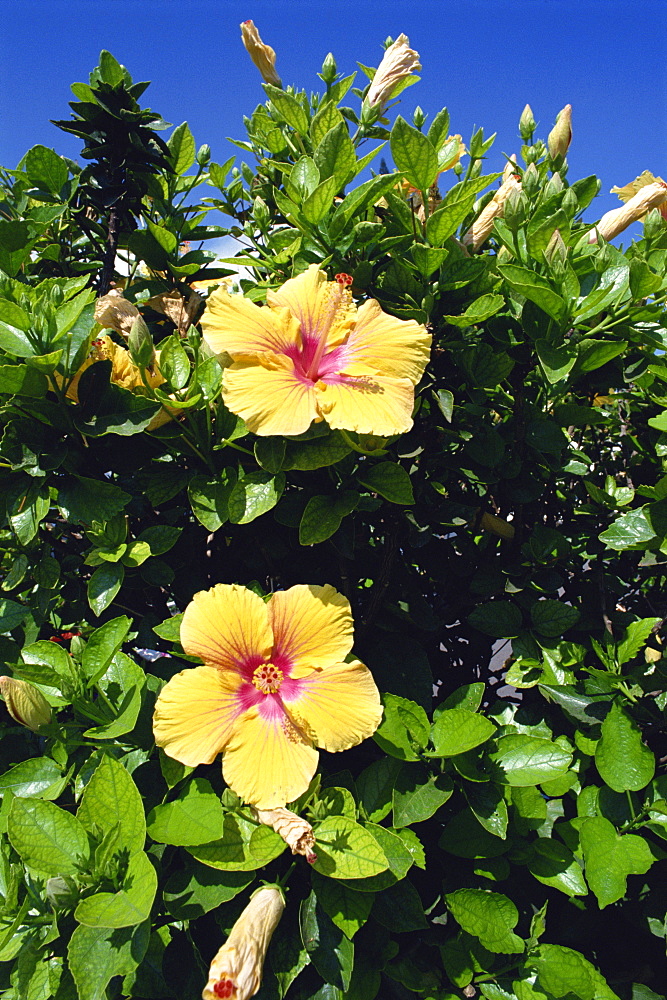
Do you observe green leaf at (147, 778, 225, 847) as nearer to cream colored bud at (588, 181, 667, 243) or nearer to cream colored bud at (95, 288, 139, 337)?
cream colored bud at (95, 288, 139, 337)

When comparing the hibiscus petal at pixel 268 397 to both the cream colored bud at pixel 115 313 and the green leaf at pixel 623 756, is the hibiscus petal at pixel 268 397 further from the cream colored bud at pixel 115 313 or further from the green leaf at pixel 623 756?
the green leaf at pixel 623 756

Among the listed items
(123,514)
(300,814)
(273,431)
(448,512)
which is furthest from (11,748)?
(448,512)

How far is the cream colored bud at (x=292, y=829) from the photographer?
1.08 m

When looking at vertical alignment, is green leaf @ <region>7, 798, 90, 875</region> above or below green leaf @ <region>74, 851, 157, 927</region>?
above

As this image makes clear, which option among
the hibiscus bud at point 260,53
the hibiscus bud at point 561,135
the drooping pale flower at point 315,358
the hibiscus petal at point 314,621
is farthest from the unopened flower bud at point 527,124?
the hibiscus petal at point 314,621

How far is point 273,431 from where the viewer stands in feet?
3.70

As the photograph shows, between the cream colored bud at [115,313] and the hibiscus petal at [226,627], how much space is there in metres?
0.68

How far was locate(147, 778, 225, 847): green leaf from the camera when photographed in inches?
44.8

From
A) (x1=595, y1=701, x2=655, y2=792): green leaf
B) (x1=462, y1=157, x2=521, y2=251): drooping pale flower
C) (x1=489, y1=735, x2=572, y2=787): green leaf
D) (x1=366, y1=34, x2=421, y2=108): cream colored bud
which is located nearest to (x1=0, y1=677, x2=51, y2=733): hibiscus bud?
(x1=489, y1=735, x2=572, y2=787): green leaf

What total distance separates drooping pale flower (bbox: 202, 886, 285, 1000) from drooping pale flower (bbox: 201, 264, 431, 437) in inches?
31.7

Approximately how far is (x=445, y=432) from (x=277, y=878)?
3.05 feet

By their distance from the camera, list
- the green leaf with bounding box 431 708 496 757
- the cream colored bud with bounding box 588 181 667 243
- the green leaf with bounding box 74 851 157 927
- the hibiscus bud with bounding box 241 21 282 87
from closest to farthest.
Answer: the green leaf with bounding box 74 851 157 927 < the green leaf with bounding box 431 708 496 757 < the cream colored bud with bounding box 588 181 667 243 < the hibiscus bud with bounding box 241 21 282 87

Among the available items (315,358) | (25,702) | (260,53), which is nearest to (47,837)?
(25,702)

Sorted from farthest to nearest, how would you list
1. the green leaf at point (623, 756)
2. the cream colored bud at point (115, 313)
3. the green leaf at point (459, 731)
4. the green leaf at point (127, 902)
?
the cream colored bud at point (115, 313)
the green leaf at point (623, 756)
the green leaf at point (459, 731)
the green leaf at point (127, 902)
